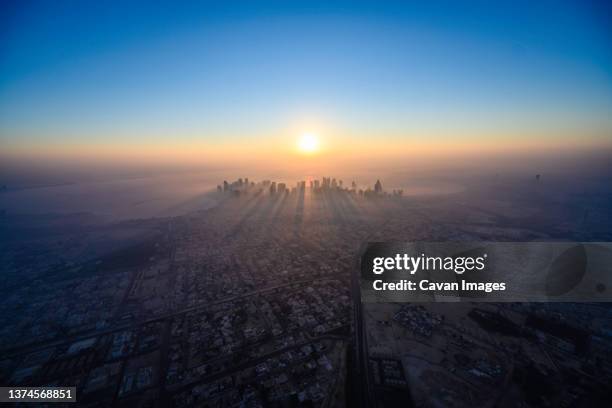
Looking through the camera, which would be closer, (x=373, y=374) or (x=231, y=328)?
(x=373, y=374)

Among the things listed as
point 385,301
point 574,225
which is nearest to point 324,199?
point 385,301

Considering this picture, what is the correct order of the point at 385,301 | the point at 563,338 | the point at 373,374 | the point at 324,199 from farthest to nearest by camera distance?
the point at 324,199, the point at 385,301, the point at 563,338, the point at 373,374

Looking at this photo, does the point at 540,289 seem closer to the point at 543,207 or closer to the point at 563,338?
the point at 563,338

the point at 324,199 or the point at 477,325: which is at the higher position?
the point at 324,199

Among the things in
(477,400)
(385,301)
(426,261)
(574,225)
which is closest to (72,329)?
(385,301)

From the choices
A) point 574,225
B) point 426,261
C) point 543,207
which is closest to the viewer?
point 426,261

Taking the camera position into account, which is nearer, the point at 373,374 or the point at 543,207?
the point at 373,374

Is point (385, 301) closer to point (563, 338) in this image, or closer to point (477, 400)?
point (477, 400)

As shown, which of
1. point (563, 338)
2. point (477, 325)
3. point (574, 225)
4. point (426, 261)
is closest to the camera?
point (563, 338)

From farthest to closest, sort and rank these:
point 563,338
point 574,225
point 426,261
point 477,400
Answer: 1. point 574,225
2. point 426,261
3. point 563,338
4. point 477,400
